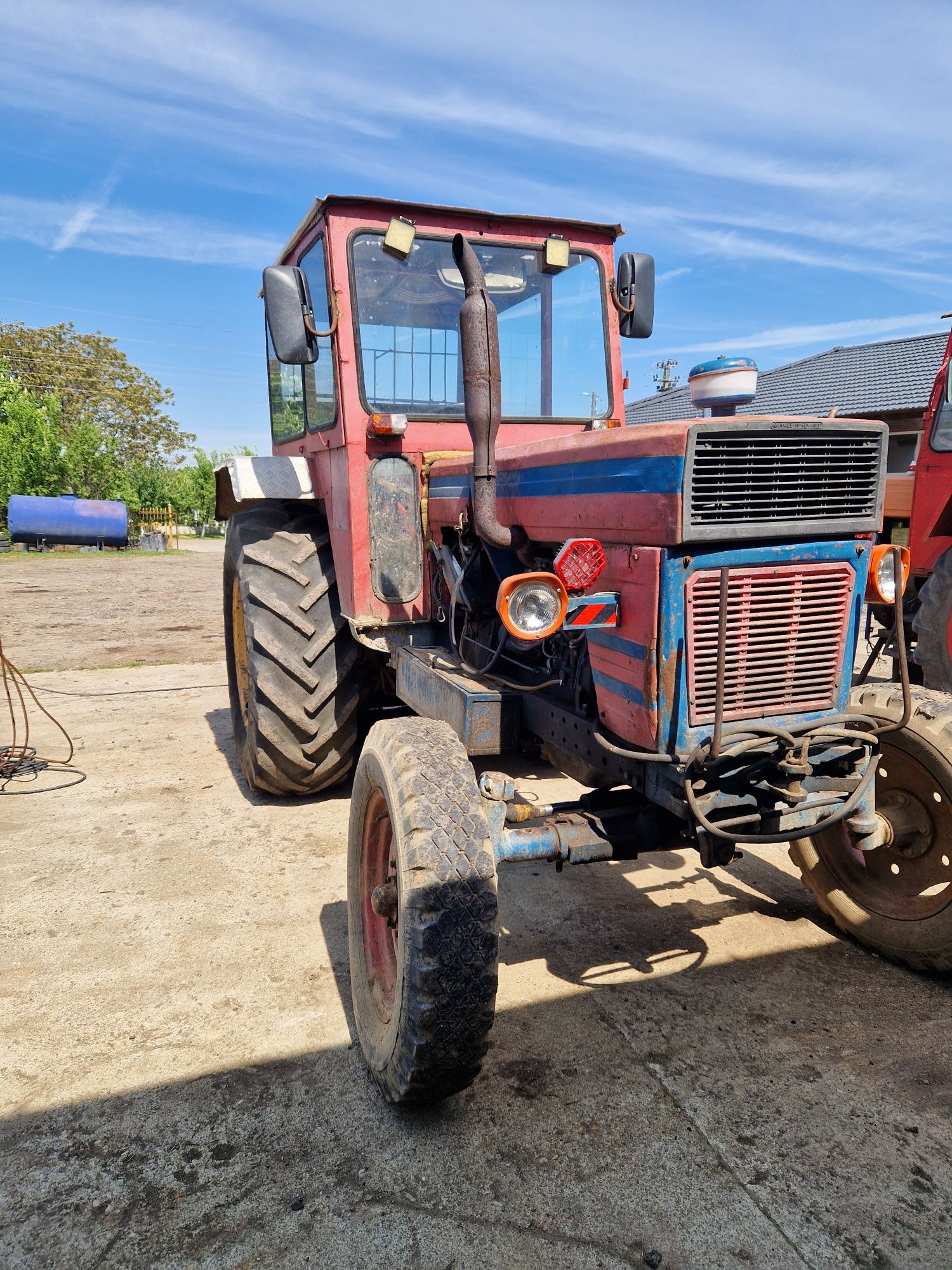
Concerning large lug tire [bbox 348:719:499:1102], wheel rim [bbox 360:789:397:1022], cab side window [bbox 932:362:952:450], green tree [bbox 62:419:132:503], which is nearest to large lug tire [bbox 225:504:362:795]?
wheel rim [bbox 360:789:397:1022]

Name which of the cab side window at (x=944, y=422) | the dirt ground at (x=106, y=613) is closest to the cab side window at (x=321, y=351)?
Result: the cab side window at (x=944, y=422)

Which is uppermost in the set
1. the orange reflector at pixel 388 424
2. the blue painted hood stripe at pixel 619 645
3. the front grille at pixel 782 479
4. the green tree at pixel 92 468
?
the green tree at pixel 92 468

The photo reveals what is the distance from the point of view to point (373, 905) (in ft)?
7.88

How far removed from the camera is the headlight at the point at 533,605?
7.27ft

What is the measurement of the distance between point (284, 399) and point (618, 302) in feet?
6.41

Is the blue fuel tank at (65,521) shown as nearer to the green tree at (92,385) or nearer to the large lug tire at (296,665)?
the green tree at (92,385)

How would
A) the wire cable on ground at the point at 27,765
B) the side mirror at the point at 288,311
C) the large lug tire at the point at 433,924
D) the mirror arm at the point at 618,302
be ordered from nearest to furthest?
the large lug tire at the point at 433,924 → the side mirror at the point at 288,311 → the mirror arm at the point at 618,302 → the wire cable on ground at the point at 27,765

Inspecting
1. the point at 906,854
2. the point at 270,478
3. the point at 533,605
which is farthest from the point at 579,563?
the point at 270,478

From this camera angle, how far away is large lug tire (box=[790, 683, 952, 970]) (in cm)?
272

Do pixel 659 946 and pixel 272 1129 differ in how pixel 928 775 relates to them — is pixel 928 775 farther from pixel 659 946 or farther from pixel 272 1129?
pixel 272 1129

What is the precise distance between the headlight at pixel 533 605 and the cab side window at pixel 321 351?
176cm

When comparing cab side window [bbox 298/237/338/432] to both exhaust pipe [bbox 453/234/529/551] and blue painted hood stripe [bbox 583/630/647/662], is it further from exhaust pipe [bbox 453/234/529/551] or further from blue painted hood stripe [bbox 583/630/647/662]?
blue painted hood stripe [bbox 583/630/647/662]

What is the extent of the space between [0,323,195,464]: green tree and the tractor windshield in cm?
4153

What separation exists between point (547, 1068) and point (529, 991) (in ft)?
1.26
